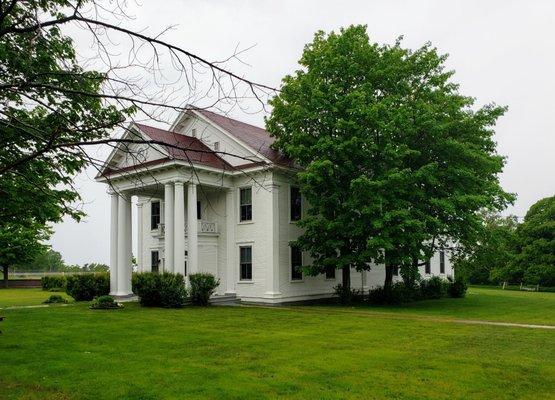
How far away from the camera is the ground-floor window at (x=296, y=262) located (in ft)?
90.5

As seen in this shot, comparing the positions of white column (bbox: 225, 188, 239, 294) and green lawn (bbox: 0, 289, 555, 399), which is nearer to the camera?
green lawn (bbox: 0, 289, 555, 399)

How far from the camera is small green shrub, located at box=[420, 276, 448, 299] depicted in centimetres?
3477

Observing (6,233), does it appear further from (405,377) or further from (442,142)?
(405,377)

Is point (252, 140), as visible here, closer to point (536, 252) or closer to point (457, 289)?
point (457, 289)

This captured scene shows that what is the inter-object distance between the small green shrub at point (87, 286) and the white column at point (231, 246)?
280 inches

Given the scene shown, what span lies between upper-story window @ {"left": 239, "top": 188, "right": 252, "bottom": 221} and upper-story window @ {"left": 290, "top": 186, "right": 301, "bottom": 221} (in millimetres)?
2272

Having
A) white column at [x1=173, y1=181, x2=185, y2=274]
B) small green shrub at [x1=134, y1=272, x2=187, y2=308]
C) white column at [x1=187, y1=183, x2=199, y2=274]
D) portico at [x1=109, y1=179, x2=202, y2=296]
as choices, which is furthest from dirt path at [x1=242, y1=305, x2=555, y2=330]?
portico at [x1=109, y1=179, x2=202, y2=296]

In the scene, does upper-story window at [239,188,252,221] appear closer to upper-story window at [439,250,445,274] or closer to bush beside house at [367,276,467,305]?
bush beside house at [367,276,467,305]

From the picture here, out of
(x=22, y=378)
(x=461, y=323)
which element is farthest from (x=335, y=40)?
(x=22, y=378)

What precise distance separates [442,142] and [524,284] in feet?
109

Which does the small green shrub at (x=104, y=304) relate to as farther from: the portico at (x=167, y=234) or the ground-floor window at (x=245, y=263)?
the ground-floor window at (x=245, y=263)

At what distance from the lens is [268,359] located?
37.4 feet

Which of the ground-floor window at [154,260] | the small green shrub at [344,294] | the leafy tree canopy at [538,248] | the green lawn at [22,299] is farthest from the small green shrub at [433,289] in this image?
the green lawn at [22,299]

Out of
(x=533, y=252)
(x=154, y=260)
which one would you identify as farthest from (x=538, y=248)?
(x=154, y=260)
